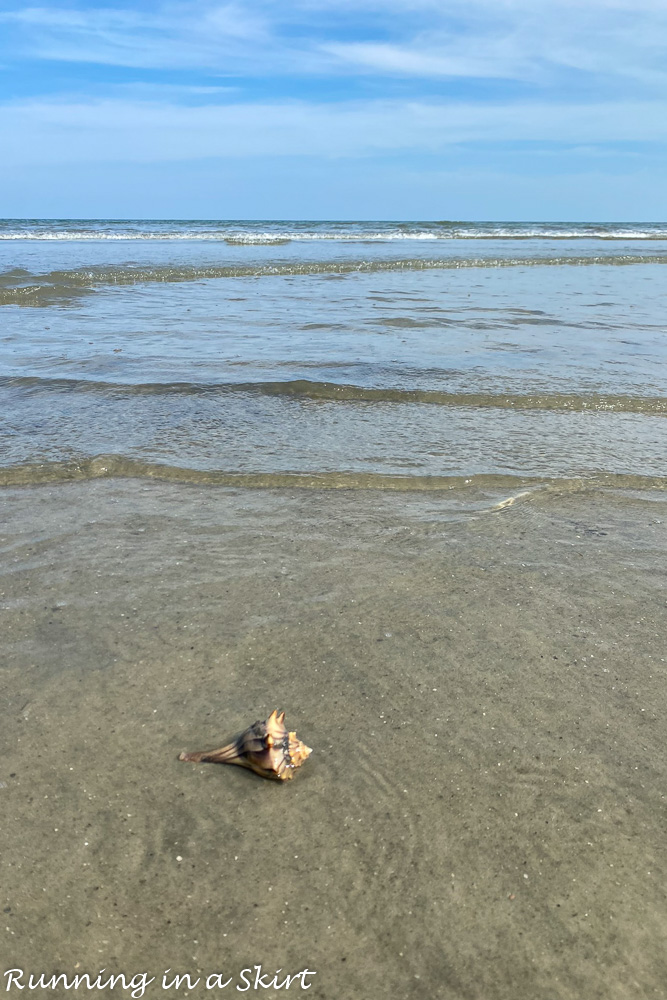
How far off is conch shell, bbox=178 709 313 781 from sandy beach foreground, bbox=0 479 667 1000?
30 millimetres

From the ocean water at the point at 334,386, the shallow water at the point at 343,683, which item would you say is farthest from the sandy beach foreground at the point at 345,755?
the ocean water at the point at 334,386

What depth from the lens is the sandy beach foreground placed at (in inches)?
59.0

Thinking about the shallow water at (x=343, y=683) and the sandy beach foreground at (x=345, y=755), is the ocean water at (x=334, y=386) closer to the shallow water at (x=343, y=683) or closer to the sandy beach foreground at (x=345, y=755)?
the shallow water at (x=343, y=683)

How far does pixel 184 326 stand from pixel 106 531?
211 inches

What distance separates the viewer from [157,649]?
2424 mm

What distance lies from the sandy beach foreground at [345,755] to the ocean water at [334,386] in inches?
31.5

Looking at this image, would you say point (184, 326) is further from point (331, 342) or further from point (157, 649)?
point (157, 649)

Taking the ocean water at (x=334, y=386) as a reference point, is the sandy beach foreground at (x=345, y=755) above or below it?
below

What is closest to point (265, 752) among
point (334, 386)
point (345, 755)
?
point (345, 755)

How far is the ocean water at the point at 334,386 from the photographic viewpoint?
159 inches

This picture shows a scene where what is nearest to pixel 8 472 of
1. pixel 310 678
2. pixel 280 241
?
pixel 310 678

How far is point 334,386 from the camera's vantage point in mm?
5590

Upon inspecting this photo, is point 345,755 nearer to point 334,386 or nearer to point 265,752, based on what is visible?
point 265,752

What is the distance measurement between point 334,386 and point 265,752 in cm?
394
